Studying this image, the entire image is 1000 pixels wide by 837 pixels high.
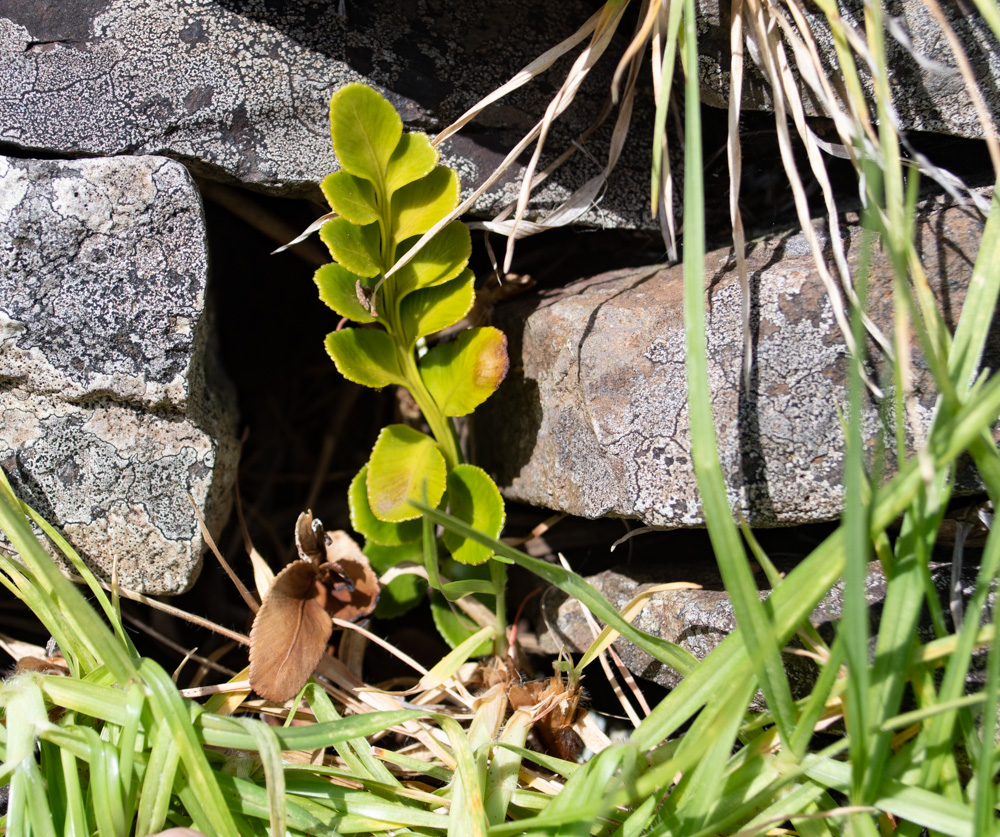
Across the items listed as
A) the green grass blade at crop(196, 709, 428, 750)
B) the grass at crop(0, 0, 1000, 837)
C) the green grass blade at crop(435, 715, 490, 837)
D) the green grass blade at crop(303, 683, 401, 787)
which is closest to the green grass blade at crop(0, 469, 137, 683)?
the grass at crop(0, 0, 1000, 837)

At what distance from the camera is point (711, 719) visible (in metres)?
0.72

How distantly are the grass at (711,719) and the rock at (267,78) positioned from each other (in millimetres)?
340

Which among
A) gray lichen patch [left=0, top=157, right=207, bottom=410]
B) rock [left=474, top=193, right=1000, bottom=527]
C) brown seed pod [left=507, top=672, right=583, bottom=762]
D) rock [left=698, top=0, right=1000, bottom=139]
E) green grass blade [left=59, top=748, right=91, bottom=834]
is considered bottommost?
brown seed pod [left=507, top=672, right=583, bottom=762]

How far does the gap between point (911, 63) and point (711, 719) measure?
2.76 feet

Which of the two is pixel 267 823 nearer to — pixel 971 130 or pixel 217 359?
pixel 217 359

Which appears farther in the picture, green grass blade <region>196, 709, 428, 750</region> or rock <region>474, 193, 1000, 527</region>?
rock <region>474, 193, 1000, 527</region>

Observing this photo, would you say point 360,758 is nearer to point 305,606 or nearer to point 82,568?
point 305,606

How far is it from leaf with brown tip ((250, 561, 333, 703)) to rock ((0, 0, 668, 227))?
566mm

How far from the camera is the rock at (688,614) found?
0.92 meters

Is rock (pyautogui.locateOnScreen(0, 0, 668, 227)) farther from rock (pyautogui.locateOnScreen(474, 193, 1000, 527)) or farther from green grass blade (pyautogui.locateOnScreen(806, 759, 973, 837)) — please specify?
green grass blade (pyautogui.locateOnScreen(806, 759, 973, 837))

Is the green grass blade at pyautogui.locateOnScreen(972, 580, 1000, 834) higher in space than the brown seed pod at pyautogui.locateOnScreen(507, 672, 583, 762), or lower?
higher

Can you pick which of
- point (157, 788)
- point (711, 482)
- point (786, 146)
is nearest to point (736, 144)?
point (786, 146)

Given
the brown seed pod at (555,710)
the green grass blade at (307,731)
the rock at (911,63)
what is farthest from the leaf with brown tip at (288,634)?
the rock at (911,63)

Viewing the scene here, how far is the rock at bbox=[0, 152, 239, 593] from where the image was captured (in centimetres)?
98
